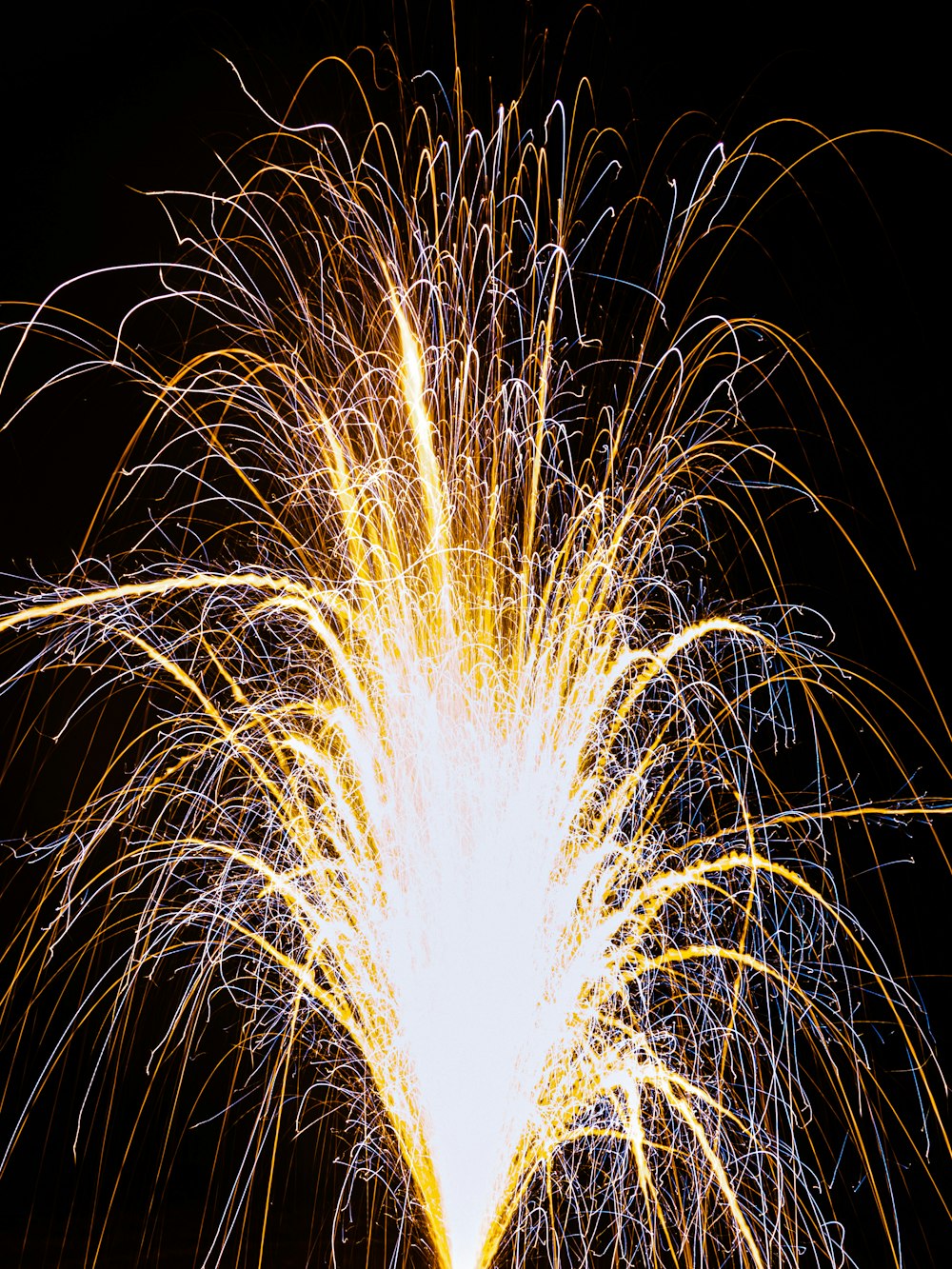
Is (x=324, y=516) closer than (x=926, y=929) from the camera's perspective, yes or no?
Yes

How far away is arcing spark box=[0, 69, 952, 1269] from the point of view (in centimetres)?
451

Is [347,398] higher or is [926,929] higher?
[347,398]

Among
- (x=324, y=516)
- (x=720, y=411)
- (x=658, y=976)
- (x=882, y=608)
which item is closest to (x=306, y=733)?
(x=324, y=516)

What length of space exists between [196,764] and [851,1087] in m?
4.73

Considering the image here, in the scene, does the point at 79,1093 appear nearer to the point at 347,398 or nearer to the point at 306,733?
the point at 306,733

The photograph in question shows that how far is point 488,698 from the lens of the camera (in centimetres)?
459

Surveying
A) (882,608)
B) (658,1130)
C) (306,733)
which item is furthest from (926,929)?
(306,733)

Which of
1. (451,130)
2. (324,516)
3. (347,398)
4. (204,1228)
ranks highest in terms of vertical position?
(451,130)

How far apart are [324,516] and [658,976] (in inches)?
93.7

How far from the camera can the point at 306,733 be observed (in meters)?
4.88

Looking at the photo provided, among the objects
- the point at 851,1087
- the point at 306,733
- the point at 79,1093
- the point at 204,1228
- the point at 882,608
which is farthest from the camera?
the point at 79,1093

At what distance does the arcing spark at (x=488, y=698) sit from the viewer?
4512mm

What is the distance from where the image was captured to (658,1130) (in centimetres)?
509

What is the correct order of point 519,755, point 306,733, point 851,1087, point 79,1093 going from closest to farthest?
1. point 519,755
2. point 306,733
3. point 851,1087
4. point 79,1093
